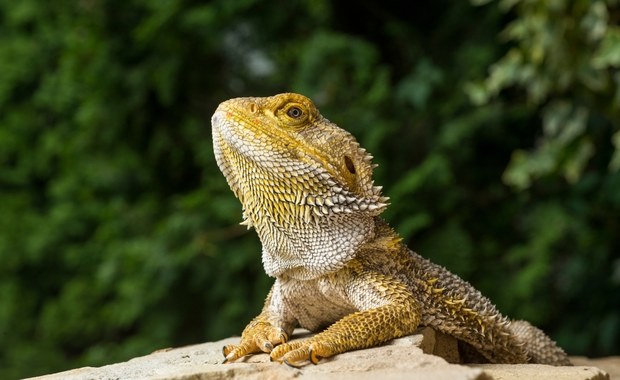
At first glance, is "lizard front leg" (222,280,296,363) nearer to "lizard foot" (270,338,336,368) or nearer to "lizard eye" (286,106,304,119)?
"lizard foot" (270,338,336,368)

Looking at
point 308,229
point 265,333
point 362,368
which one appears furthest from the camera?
point 265,333

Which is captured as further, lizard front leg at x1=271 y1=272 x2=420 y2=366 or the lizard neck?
the lizard neck

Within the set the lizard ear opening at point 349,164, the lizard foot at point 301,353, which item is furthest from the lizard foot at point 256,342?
the lizard ear opening at point 349,164

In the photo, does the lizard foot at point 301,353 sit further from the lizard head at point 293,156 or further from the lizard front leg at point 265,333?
the lizard head at point 293,156

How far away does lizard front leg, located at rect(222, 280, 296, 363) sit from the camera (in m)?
2.79

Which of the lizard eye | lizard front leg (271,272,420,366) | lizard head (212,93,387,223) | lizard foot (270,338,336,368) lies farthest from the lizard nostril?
lizard foot (270,338,336,368)

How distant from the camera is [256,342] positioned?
282 centimetres

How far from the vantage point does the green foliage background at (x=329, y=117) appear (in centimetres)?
491

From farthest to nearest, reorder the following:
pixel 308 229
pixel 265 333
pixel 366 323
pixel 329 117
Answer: pixel 329 117
pixel 265 333
pixel 308 229
pixel 366 323

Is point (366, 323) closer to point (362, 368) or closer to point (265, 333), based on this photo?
point (362, 368)

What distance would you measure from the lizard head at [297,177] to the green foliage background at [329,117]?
191 cm

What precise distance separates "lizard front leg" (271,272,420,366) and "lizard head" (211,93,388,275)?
0.46ft

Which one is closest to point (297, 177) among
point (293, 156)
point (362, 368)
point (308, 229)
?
point (293, 156)

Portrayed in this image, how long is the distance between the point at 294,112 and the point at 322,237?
16.3 inches
